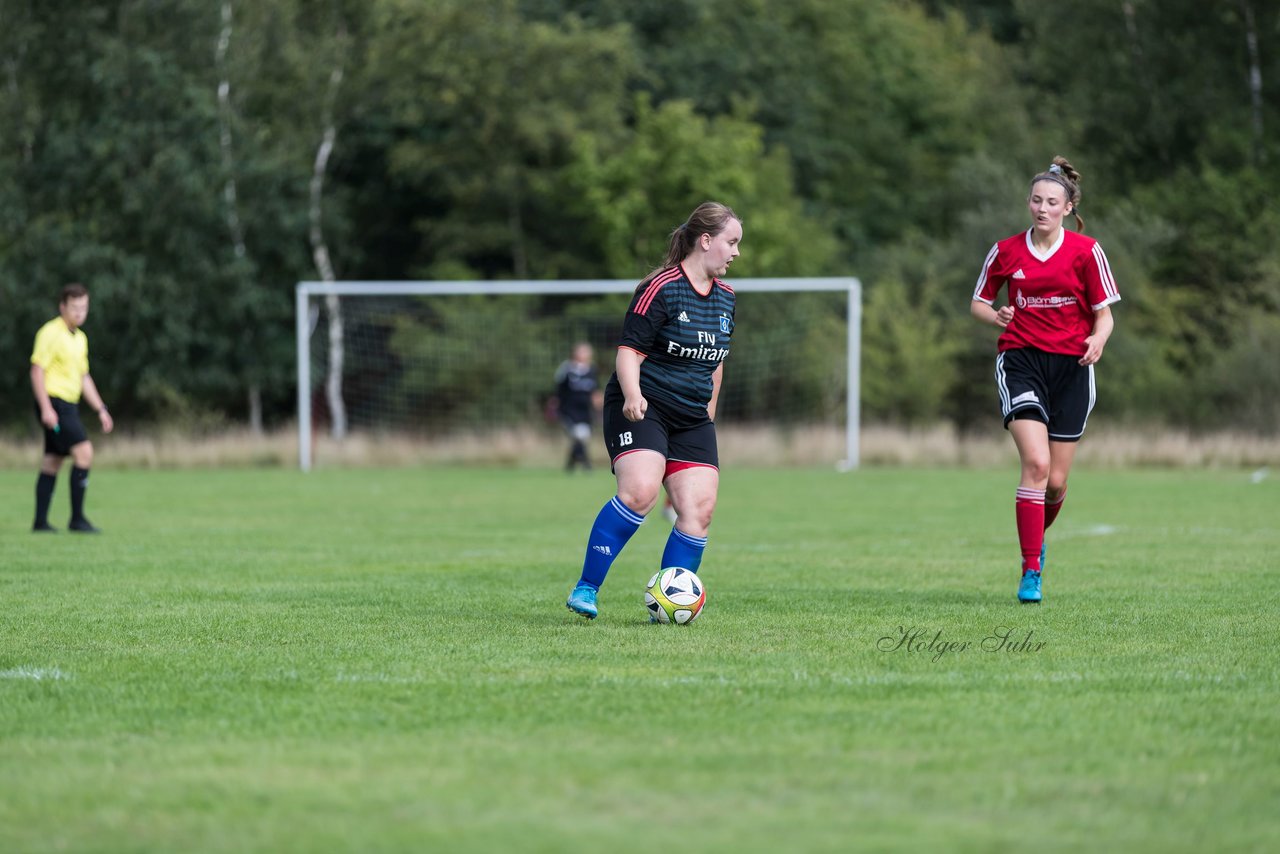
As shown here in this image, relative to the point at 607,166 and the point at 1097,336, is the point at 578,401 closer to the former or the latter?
the point at 607,166

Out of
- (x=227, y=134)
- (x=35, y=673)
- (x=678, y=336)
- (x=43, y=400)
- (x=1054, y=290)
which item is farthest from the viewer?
(x=227, y=134)

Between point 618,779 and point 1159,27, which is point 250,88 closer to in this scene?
point 1159,27

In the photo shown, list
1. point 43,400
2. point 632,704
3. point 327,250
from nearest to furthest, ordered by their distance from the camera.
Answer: point 632,704
point 43,400
point 327,250

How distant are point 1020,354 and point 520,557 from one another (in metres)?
3.86

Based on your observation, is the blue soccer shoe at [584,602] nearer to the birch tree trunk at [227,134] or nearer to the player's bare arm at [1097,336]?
the player's bare arm at [1097,336]

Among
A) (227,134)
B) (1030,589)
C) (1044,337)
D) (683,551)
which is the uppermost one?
(227,134)

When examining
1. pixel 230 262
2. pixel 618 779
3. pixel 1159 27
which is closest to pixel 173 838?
pixel 618 779

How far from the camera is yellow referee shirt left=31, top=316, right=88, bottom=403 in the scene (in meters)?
12.7

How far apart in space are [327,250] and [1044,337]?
3015 centimetres

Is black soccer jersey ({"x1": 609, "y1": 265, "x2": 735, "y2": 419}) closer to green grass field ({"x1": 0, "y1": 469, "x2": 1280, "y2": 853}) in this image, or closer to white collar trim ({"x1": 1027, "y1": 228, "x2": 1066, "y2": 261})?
green grass field ({"x1": 0, "y1": 469, "x2": 1280, "y2": 853})

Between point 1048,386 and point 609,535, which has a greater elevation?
point 1048,386

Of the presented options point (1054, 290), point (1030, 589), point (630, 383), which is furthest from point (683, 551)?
point (1054, 290)

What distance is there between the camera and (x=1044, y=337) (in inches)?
318

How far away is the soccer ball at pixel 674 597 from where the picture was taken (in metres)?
7.00
